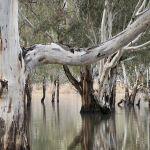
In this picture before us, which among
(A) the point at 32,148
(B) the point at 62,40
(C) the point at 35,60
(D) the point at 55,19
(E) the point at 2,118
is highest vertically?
(D) the point at 55,19

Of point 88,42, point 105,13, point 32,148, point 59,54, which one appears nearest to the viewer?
point 59,54

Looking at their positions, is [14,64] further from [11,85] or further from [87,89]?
[87,89]

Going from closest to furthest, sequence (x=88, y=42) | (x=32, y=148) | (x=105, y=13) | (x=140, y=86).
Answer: (x=32, y=148) < (x=105, y=13) < (x=88, y=42) < (x=140, y=86)

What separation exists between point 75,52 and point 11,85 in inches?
56.0

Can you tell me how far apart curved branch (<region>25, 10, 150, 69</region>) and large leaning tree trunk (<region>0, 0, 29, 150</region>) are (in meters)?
0.57

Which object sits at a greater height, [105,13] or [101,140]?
[105,13]

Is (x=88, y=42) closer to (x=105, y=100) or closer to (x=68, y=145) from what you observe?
(x=105, y=100)

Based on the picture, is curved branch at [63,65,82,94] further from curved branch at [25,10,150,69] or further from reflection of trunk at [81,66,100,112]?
curved branch at [25,10,150,69]

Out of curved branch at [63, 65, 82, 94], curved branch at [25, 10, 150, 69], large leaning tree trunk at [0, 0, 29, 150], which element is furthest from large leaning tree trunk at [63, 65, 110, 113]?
large leaning tree trunk at [0, 0, 29, 150]

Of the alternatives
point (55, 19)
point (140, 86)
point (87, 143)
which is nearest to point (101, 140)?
point (87, 143)

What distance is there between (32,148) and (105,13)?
8.70 m

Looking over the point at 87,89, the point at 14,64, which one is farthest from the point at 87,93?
the point at 14,64

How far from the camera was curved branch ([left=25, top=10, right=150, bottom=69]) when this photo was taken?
6.13 m

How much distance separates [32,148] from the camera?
7074 millimetres
